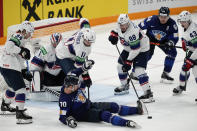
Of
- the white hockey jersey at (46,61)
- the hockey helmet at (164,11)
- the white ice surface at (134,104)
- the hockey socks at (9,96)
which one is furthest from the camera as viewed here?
the hockey helmet at (164,11)

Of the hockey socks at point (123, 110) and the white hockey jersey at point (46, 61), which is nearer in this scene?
the hockey socks at point (123, 110)

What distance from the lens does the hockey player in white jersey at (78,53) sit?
671 cm

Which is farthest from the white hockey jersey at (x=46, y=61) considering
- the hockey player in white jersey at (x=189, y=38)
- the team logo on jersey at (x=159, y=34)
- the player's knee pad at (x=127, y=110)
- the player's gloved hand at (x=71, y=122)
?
the hockey player in white jersey at (x=189, y=38)

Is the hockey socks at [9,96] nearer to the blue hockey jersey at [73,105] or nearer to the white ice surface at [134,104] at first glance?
the white ice surface at [134,104]

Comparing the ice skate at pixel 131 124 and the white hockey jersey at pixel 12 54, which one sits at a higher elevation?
the white hockey jersey at pixel 12 54

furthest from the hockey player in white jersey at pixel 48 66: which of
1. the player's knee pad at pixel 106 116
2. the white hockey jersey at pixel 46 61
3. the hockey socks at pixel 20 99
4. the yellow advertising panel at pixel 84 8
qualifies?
the yellow advertising panel at pixel 84 8

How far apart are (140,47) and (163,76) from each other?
4.53 ft

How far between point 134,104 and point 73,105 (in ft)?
4.44

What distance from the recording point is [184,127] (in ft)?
20.9

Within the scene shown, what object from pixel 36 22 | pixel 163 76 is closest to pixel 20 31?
Result: pixel 163 76

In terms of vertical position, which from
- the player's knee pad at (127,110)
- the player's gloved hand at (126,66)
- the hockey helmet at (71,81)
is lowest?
the player's knee pad at (127,110)

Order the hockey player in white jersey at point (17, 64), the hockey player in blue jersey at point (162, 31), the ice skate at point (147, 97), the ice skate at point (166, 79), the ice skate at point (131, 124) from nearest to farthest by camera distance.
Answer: the ice skate at point (131, 124), the hockey player in white jersey at point (17, 64), the ice skate at point (147, 97), the hockey player in blue jersey at point (162, 31), the ice skate at point (166, 79)

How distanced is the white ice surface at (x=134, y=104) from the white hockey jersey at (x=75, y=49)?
777mm

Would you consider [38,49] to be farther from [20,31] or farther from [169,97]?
[169,97]
